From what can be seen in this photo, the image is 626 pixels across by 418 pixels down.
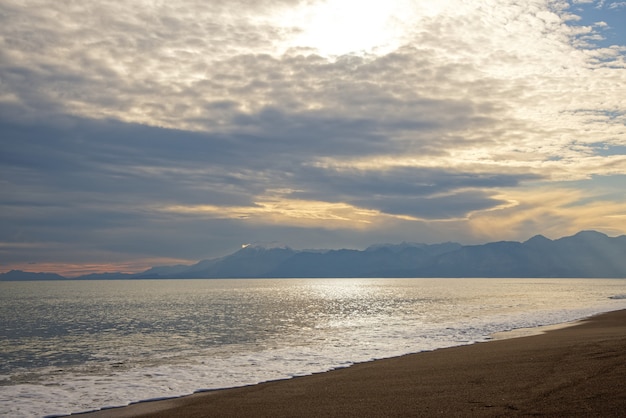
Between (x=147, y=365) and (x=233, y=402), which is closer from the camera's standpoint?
(x=233, y=402)

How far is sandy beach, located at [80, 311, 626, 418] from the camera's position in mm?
12695

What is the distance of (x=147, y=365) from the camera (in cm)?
2731

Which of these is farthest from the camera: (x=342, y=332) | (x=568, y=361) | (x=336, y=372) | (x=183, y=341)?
(x=342, y=332)

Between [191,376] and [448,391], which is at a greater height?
[448,391]

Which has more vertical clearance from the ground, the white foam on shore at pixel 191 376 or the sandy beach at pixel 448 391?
the sandy beach at pixel 448 391

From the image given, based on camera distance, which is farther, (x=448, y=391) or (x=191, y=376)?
(x=191, y=376)

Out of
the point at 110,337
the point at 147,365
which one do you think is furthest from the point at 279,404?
the point at 110,337

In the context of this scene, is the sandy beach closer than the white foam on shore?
Yes

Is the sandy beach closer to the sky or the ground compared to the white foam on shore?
closer to the sky

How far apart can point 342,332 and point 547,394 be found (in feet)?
101

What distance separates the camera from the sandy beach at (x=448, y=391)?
12.7 meters

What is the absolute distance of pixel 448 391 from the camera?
50.5 feet

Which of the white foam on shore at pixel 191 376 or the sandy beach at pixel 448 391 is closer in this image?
the sandy beach at pixel 448 391

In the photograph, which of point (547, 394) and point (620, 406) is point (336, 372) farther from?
point (620, 406)
